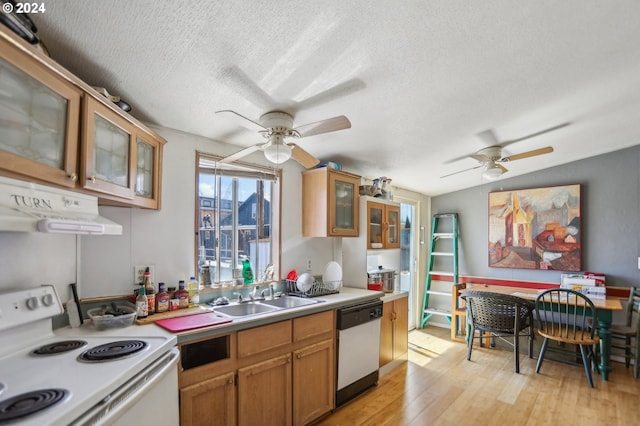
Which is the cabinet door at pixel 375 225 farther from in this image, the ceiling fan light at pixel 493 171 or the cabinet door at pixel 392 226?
the ceiling fan light at pixel 493 171

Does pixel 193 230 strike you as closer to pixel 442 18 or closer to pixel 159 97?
pixel 159 97

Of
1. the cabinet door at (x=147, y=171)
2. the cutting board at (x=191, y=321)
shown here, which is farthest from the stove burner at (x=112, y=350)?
the cabinet door at (x=147, y=171)

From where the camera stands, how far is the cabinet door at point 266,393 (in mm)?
1860

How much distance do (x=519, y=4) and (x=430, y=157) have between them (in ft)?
6.59

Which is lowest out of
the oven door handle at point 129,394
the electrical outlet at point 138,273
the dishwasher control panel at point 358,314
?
the dishwasher control panel at point 358,314

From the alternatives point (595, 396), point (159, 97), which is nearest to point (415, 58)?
point (159, 97)

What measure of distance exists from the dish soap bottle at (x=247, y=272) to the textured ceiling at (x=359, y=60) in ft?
3.27

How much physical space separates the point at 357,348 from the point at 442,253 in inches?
107

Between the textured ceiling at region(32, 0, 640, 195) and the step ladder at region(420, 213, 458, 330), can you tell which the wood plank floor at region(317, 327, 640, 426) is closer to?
the step ladder at region(420, 213, 458, 330)

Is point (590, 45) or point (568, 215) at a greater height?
point (590, 45)

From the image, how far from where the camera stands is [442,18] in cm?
146

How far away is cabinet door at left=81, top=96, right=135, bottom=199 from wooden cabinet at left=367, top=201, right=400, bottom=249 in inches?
90.2

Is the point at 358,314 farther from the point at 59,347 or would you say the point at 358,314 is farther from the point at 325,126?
the point at 59,347

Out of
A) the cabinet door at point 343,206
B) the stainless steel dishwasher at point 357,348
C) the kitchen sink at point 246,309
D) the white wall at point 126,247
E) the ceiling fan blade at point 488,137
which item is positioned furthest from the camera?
the cabinet door at point 343,206
